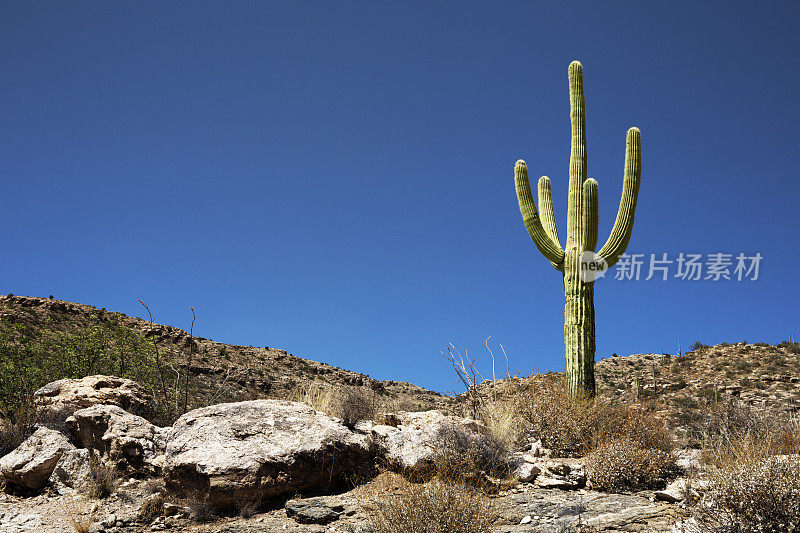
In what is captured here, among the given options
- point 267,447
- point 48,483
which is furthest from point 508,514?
point 48,483

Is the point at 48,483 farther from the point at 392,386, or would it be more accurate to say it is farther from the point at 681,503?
the point at 392,386

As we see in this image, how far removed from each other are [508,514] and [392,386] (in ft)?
95.8

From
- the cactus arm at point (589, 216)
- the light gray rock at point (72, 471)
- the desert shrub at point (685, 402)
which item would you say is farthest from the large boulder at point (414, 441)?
the desert shrub at point (685, 402)

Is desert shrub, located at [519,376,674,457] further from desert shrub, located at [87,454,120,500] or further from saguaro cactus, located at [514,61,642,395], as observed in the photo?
desert shrub, located at [87,454,120,500]

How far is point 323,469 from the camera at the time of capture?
23.6 ft

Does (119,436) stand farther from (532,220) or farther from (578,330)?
(532,220)

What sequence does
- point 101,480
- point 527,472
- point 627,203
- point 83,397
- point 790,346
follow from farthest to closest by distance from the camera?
point 790,346 → point 627,203 → point 83,397 → point 101,480 → point 527,472

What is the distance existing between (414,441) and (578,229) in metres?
6.42

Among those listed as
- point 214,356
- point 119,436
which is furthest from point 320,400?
point 214,356

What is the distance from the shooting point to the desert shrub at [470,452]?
6910 millimetres

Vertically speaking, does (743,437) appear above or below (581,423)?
below

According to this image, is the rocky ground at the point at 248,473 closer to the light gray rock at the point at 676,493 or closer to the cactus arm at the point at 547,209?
the light gray rock at the point at 676,493

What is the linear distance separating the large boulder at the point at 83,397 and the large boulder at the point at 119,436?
451 mm

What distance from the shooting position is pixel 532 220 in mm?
12430
